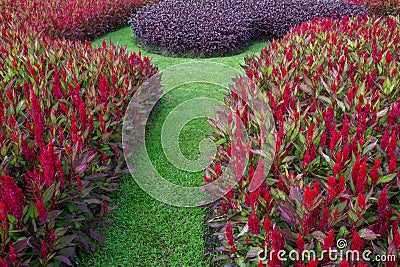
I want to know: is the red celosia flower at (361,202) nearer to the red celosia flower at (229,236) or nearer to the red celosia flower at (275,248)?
the red celosia flower at (275,248)

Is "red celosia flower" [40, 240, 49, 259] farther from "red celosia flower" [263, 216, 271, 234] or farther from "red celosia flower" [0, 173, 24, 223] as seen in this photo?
"red celosia flower" [263, 216, 271, 234]

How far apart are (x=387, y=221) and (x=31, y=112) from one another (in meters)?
2.16

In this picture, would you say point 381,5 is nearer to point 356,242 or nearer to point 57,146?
point 57,146

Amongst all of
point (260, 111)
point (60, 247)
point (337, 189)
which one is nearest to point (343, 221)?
point (337, 189)

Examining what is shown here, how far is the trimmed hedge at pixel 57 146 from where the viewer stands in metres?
1.98

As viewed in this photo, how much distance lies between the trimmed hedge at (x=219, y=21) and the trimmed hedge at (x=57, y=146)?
2.81 meters

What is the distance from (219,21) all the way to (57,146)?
5213 mm

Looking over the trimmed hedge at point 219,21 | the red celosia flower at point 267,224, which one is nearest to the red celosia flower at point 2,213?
the red celosia flower at point 267,224

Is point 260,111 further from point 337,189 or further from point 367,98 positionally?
point 337,189

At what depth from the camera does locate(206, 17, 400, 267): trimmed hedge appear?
1728 millimetres

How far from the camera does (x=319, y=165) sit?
2.20 m

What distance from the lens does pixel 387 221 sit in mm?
1765

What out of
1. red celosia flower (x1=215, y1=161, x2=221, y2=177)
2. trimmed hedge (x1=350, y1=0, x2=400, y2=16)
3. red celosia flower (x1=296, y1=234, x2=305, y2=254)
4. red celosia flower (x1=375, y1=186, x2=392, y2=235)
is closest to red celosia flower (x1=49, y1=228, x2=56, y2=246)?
red celosia flower (x1=215, y1=161, x2=221, y2=177)

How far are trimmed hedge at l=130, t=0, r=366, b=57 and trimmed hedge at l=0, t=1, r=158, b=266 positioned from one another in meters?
2.81
